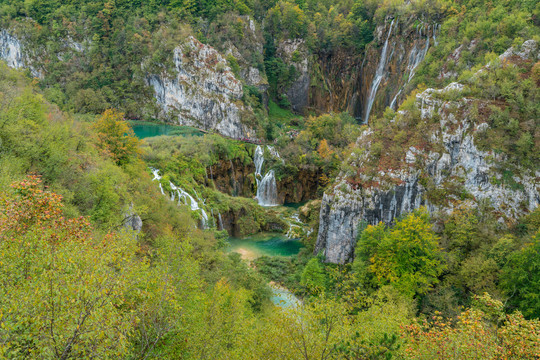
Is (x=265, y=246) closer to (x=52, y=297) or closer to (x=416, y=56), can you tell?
(x=52, y=297)

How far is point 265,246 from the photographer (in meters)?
34.4

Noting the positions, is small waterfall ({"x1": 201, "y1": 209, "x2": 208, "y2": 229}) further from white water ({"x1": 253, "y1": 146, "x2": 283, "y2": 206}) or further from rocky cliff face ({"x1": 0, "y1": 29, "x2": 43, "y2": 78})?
rocky cliff face ({"x1": 0, "y1": 29, "x2": 43, "y2": 78})

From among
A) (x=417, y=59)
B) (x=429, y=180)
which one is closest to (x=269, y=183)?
(x=429, y=180)

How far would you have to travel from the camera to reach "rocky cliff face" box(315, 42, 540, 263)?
26.7m

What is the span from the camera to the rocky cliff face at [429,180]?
2667 cm

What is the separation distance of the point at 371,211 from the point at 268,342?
20.5 m

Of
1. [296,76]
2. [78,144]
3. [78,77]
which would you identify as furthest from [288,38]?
[78,144]

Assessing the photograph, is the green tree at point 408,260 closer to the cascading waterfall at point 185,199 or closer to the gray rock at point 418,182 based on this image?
the gray rock at point 418,182

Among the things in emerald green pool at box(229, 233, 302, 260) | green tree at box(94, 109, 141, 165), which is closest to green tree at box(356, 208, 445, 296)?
emerald green pool at box(229, 233, 302, 260)

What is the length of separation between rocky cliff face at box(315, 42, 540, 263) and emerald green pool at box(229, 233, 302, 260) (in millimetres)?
5851

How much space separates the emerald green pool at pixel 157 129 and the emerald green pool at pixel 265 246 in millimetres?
31256

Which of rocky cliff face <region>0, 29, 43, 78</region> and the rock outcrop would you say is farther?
rocky cliff face <region>0, 29, 43, 78</region>

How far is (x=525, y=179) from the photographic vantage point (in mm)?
25906

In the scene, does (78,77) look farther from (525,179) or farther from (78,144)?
(525,179)
